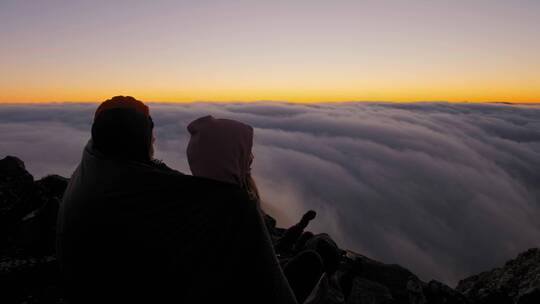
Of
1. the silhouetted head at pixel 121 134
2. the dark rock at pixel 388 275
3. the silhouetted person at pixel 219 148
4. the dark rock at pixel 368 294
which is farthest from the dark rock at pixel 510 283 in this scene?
the silhouetted head at pixel 121 134

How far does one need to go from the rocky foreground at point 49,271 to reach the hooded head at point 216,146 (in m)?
1.35

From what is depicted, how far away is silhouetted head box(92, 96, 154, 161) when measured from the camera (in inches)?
77.1

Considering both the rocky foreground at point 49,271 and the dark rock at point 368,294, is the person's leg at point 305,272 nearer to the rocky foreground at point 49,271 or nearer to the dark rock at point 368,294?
the rocky foreground at point 49,271

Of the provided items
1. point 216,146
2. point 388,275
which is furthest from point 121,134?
point 388,275

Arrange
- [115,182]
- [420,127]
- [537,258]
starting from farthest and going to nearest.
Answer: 1. [420,127]
2. [537,258]
3. [115,182]

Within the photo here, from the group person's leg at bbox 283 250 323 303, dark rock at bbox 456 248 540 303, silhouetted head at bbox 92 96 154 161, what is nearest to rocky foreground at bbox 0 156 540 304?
dark rock at bbox 456 248 540 303

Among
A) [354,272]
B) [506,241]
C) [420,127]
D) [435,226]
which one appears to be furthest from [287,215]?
[420,127]

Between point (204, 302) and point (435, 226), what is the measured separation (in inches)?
5147

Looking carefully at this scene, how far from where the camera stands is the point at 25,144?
357 feet

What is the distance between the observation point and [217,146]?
290cm

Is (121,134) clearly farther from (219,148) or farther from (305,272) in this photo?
(305,272)

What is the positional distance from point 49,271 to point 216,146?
12.4ft

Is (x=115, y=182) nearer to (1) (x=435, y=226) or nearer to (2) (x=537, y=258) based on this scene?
(2) (x=537, y=258)

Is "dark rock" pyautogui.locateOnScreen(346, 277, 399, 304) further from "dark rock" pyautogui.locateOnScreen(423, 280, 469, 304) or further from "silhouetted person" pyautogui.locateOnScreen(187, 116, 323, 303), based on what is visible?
"silhouetted person" pyautogui.locateOnScreen(187, 116, 323, 303)
